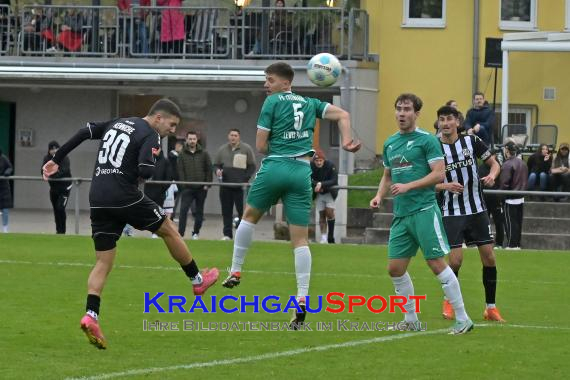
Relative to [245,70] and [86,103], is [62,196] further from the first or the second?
[86,103]

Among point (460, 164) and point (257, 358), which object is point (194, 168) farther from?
point (257, 358)

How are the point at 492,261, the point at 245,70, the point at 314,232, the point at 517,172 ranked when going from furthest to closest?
the point at 245,70, the point at 314,232, the point at 517,172, the point at 492,261

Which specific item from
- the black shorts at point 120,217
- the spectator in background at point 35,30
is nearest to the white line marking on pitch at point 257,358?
the black shorts at point 120,217

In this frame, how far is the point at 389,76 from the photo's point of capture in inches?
1315

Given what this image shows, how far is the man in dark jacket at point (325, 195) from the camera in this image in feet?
83.0

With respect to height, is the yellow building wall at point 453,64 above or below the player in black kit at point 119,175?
above

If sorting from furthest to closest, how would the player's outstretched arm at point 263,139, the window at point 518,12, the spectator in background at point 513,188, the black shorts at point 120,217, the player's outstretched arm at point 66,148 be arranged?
1. the window at point 518,12
2. the spectator in background at point 513,188
3. the player's outstretched arm at point 263,139
4. the player's outstretched arm at point 66,148
5. the black shorts at point 120,217

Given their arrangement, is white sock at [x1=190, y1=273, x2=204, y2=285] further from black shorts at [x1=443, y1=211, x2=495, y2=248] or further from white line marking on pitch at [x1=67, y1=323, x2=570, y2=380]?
black shorts at [x1=443, y1=211, x2=495, y2=248]

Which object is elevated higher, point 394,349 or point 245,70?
point 245,70

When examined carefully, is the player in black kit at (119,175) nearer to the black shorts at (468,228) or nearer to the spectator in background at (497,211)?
the black shorts at (468,228)

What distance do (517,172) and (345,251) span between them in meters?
4.27

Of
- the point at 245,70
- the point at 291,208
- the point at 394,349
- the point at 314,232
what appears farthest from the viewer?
the point at 245,70

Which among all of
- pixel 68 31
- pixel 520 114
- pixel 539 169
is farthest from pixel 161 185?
pixel 520 114

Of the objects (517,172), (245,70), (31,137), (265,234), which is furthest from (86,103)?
(517,172)
